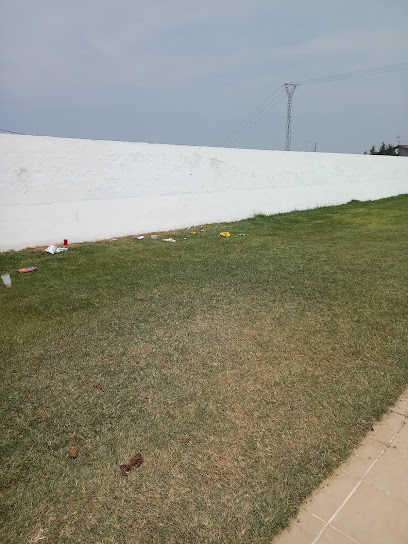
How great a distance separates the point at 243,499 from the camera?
5.74 ft

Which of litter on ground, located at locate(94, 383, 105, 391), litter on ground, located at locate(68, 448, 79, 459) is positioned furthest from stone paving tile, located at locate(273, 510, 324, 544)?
litter on ground, located at locate(94, 383, 105, 391)

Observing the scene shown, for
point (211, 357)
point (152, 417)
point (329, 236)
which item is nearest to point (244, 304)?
point (211, 357)

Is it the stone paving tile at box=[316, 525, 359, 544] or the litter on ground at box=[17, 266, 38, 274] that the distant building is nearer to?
the litter on ground at box=[17, 266, 38, 274]

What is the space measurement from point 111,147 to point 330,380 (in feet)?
24.0

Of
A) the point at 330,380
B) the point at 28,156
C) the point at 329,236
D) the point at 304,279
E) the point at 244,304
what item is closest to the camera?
the point at 330,380

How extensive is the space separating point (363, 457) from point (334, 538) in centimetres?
55

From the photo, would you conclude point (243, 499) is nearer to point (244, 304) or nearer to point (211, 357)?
point (211, 357)

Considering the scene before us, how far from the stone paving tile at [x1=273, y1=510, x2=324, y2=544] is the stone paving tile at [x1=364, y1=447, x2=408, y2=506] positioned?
42cm

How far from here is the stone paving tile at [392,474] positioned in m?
1.79

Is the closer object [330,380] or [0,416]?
[0,416]

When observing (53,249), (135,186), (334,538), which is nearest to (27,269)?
(53,249)

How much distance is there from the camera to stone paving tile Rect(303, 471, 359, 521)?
1695 millimetres

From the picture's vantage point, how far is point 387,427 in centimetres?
221

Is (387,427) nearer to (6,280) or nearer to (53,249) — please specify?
(6,280)
